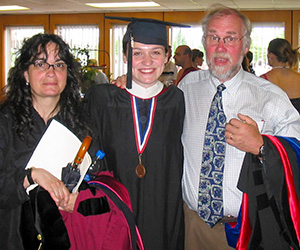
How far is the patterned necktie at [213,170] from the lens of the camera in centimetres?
219

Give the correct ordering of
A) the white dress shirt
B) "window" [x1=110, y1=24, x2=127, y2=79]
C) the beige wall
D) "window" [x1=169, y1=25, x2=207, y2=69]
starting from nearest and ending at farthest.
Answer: the white dress shirt < the beige wall < "window" [x1=169, y1=25, x2=207, y2=69] < "window" [x1=110, y1=24, x2=127, y2=79]

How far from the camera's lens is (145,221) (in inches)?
88.7

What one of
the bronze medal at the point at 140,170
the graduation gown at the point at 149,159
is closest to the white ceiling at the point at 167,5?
the graduation gown at the point at 149,159

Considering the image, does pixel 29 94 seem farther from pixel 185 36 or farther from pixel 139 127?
pixel 185 36

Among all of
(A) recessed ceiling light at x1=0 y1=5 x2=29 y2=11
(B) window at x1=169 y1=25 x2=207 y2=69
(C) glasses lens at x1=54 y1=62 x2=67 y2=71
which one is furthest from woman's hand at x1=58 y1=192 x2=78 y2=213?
(B) window at x1=169 y1=25 x2=207 y2=69

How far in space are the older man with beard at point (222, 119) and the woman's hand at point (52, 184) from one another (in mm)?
818

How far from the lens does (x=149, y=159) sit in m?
2.24

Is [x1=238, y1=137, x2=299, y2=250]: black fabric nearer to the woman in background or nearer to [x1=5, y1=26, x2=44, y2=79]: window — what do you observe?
the woman in background

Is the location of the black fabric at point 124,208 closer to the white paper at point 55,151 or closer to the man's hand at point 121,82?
the white paper at point 55,151

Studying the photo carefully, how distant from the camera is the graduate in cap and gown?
224 cm

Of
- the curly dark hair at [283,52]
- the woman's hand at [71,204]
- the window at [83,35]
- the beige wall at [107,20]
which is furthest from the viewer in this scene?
the window at [83,35]

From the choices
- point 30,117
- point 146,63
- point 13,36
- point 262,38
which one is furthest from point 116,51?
point 30,117

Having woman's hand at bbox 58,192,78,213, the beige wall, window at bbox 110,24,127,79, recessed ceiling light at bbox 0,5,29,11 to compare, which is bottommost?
woman's hand at bbox 58,192,78,213

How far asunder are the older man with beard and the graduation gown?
0.10 m
